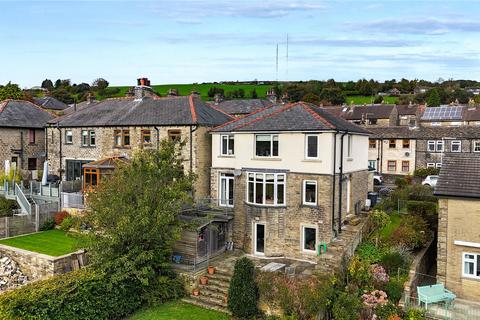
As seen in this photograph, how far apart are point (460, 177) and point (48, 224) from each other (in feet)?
84.6

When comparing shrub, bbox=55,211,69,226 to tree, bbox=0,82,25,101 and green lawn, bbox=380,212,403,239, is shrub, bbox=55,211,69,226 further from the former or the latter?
tree, bbox=0,82,25,101

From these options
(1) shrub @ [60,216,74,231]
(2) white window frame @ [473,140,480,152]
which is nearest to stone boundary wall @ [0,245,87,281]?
(1) shrub @ [60,216,74,231]

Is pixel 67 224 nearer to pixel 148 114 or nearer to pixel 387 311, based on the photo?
pixel 148 114

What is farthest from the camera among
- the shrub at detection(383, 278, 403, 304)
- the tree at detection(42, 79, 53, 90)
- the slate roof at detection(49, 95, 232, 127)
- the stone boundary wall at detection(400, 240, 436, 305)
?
the tree at detection(42, 79, 53, 90)

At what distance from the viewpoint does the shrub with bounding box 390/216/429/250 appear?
21.1 metres

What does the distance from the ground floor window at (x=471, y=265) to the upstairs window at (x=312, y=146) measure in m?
8.47

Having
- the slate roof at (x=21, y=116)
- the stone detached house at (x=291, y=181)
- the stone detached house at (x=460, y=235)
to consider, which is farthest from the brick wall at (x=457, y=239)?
the slate roof at (x=21, y=116)

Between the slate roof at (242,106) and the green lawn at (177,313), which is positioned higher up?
the slate roof at (242,106)

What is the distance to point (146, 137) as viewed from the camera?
101 ft

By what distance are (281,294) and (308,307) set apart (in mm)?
1301

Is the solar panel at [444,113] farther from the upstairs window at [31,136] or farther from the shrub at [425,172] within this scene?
the upstairs window at [31,136]

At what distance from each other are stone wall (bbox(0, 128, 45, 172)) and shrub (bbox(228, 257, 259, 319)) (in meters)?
27.2

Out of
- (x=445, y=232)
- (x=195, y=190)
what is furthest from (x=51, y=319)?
(x=445, y=232)

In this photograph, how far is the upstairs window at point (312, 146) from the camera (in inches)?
889
